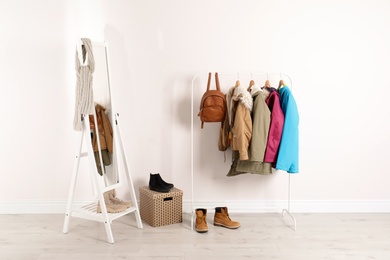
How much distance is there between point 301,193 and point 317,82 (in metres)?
1.04

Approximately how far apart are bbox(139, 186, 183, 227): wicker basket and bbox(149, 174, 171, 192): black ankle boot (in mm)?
31

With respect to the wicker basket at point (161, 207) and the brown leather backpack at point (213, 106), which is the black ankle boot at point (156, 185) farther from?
the brown leather backpack at point (213, 106)

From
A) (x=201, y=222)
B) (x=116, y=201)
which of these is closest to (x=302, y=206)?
(x=201, y=222)

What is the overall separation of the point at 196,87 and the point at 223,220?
1.21 metres

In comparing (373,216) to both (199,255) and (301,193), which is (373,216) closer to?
(301,193)

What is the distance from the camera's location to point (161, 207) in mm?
3385

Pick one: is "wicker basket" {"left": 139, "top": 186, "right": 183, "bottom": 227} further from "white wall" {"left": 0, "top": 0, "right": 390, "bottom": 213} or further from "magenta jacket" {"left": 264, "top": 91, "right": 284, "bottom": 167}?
"magenta jacket" {"left": 264, "top": 91, "right": 284, "bottom": 167}

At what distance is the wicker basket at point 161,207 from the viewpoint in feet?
11.1

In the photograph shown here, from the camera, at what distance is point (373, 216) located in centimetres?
370

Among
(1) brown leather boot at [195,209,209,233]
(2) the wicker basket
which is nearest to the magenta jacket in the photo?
(1) brown leather boot at [195,209,209,233]

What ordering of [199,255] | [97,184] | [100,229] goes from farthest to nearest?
[100,229]
[97,184]
[199,255]

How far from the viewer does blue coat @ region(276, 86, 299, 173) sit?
332cm

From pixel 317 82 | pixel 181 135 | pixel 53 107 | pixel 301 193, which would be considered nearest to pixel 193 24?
pixel 181 135

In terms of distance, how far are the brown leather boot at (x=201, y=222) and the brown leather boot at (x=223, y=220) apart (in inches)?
4.4
